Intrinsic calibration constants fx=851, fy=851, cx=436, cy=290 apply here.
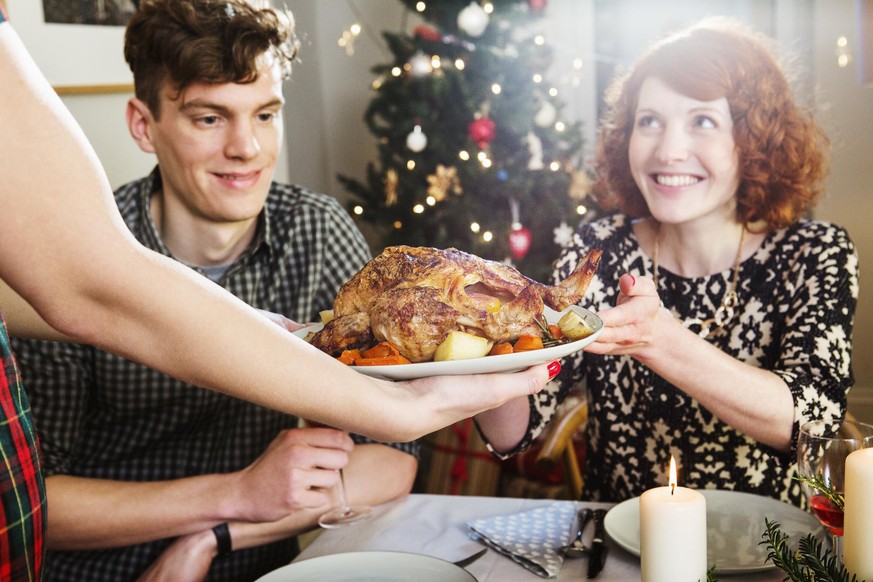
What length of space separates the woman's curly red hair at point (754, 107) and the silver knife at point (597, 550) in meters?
0.90

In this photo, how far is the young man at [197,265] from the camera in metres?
1.73

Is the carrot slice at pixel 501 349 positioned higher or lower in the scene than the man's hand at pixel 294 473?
higher

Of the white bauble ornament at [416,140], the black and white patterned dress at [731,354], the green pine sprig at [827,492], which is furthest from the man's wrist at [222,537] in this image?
the white bauble ornament at [416,140]

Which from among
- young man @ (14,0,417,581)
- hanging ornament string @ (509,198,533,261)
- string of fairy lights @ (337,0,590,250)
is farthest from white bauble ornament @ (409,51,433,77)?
young man @ (14,0,417,581)

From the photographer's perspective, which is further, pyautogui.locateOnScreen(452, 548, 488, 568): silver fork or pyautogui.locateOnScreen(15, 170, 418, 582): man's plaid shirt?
pyautogui.locateOnScreen(15, 170, 418, 582): man's plaid shirt

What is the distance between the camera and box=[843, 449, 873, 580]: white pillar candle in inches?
31.6

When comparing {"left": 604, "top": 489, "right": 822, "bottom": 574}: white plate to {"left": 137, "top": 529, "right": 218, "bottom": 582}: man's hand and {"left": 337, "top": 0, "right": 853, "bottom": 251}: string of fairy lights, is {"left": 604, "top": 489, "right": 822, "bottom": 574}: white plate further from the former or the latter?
{"left": 337, "top": 0, "right": 853, "bottom": 251}: string of fairy lights

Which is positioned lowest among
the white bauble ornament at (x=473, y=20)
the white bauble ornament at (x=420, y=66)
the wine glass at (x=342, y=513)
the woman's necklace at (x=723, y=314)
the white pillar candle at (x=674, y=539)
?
the wine glass at (x=342, y=513)

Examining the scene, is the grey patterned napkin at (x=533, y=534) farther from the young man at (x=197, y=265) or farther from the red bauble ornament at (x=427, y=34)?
Answer: the red bauble ornament at (x=427, y=34)

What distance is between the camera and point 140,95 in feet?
6.18

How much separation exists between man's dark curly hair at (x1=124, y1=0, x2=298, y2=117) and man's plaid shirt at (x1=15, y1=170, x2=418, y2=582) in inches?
10.2

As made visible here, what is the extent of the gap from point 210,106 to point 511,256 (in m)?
1.90

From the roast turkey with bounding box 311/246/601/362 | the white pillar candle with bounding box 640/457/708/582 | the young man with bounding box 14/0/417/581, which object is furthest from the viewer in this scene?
the young man with bounding box 14/0/417/581

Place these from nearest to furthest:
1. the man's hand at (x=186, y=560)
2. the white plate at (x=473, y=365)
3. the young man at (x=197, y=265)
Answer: the white plate at (x=473, y=365)
the man's hand at (x=186, y=560)
the young man at (x=197, y=265)
